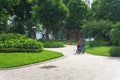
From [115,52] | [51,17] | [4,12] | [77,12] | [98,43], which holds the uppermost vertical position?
[77,12]

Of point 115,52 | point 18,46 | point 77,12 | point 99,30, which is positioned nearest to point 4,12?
point 99,30

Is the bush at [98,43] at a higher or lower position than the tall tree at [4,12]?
lower

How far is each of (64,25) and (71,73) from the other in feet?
153

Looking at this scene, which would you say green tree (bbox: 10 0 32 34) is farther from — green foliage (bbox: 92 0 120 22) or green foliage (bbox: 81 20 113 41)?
green foliage (bbox: 92 0 120 22)

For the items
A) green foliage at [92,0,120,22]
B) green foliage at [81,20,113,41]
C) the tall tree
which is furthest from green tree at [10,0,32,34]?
green foliage at [92,0,120,22]

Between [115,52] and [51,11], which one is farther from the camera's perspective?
[51,11]

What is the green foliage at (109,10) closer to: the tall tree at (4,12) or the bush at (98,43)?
the bush at (98,43)

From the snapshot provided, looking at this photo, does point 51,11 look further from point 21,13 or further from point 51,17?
point 21,13

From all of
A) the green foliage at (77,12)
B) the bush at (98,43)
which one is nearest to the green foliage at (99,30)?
the bush at (98,43)

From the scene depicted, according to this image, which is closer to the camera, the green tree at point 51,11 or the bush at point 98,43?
the bush at point 98,43

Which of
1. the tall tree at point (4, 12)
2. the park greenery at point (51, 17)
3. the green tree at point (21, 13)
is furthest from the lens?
the green tree at point (21, 13)

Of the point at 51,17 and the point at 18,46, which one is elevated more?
the point at 51,17

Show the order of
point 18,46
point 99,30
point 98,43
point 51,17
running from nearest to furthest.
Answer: point 18,46 → point 98,43 → point 99,30 → point 51,17

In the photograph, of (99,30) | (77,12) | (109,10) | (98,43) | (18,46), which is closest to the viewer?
(18,46)
